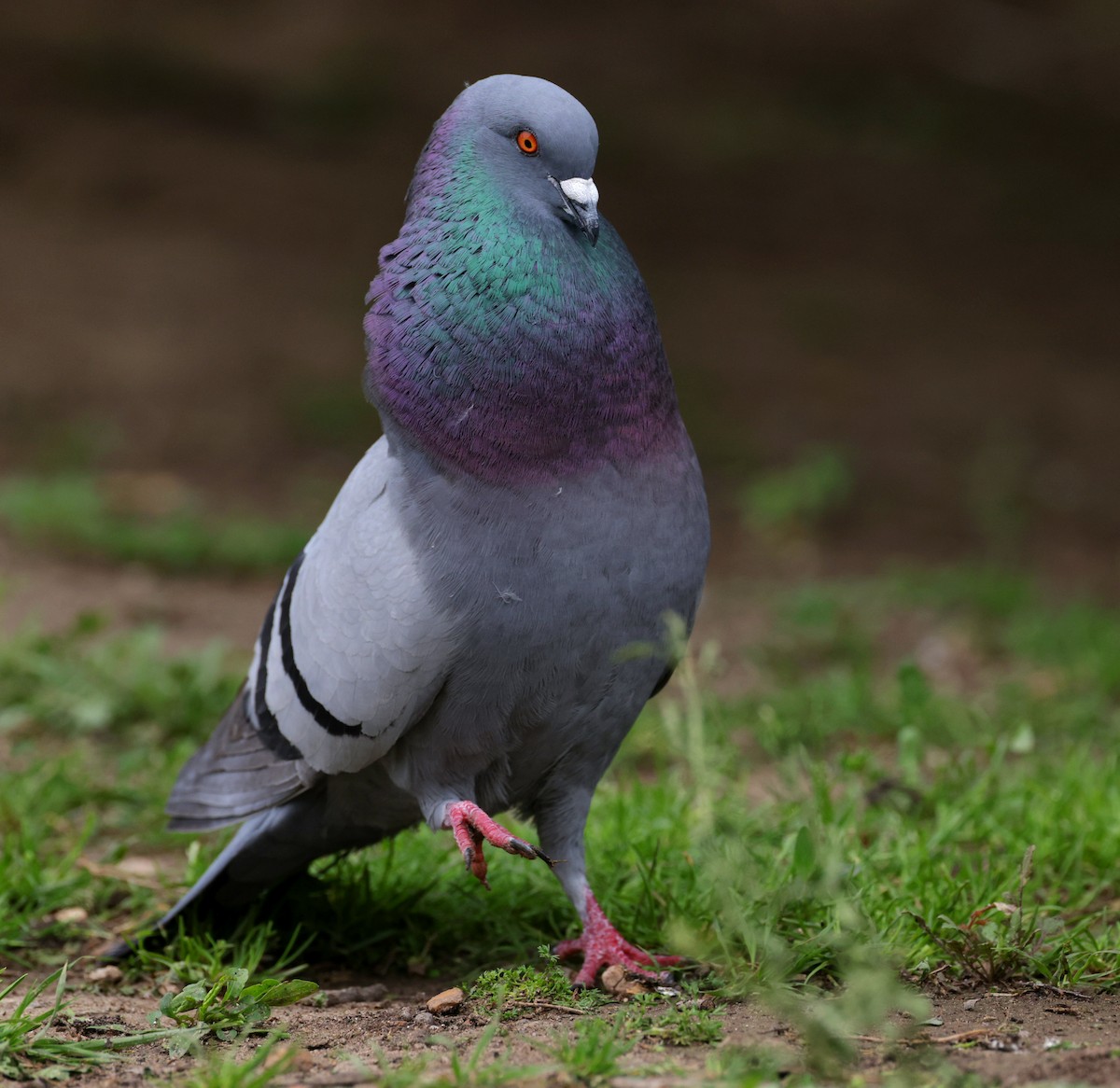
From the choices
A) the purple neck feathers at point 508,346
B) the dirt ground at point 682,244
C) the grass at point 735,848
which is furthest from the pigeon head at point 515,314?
the dirt ground at point 682,244

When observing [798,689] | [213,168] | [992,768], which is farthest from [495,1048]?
[213,168]

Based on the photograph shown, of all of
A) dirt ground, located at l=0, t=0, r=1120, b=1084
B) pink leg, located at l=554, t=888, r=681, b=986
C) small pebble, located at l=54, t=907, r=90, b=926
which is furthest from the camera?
dirt ground, located at l=0, t=0, r=1120, b=1084

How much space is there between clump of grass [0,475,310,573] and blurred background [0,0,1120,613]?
0.02 meters

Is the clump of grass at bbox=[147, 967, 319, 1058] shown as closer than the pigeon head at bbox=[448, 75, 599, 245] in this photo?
Yes

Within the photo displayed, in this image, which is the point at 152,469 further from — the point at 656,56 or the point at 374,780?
the point at 656,56

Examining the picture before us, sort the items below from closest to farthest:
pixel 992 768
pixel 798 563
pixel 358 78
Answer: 1. pixel 992 768
2. pixel 798 563
3. pixel 358 78

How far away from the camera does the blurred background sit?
25.5ft

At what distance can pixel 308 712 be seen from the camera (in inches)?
117

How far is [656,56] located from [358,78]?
2.64 m

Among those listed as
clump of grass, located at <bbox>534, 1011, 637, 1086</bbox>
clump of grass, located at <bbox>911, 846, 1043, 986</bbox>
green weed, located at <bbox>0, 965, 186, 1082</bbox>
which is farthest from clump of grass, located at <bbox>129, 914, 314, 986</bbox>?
clump of grass, located at <bbox>911, 846, 1043, 986</bbox>

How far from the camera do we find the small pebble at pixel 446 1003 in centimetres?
272

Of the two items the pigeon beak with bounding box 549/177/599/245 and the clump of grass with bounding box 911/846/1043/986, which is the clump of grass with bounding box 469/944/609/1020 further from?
the pigeon beak with bounding box 549/177/599/245

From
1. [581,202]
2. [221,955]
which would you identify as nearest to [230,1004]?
[221,955]

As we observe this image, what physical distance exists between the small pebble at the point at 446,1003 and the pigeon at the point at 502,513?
0.74ft
